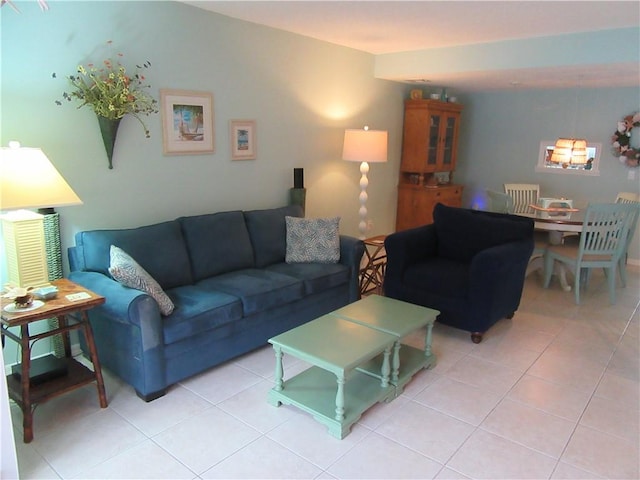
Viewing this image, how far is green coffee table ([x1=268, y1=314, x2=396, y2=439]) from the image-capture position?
228 centimetres

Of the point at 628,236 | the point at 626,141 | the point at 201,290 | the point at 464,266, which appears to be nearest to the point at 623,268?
the point at 628,236

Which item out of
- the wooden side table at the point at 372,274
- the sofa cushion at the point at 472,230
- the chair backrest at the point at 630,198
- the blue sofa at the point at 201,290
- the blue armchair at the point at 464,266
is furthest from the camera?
the chair backrest at the point at 630,198

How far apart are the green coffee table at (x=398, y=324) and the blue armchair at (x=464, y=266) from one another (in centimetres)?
54

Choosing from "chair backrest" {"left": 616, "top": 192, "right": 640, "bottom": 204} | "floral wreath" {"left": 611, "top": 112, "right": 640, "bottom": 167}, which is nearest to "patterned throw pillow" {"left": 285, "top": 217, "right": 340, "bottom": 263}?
"chair backrest" {"left": 616, "top": 192, "right": 640, "bottom": 204}

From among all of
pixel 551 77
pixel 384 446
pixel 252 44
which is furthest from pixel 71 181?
pixel 551 77

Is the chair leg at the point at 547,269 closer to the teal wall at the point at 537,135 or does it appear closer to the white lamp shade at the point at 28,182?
the teal wall at the point at 537,135

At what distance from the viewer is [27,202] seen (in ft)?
7.22

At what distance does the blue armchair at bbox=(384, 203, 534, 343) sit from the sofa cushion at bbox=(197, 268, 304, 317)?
91cm

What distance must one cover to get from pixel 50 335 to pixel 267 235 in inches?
71.1

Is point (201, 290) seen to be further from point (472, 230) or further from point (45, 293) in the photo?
point (472, 230)

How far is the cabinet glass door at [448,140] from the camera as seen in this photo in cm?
608

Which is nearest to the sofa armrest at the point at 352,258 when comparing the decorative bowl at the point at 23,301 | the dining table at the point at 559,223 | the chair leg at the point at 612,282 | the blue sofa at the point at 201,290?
the blue sofa at the point at 201,290

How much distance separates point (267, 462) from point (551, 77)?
4588 millimetres

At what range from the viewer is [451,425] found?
2412mm
